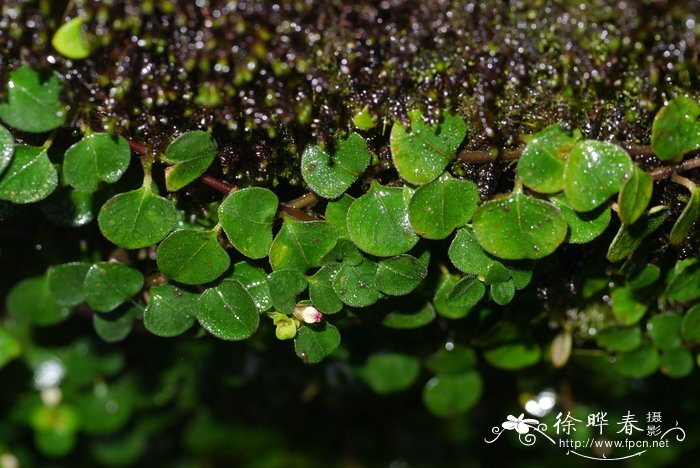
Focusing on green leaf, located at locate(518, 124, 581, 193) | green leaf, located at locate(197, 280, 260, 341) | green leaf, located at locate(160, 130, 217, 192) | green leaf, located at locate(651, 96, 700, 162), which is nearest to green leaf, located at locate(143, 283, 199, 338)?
green leaf, located at locate(197, 280, 260, 341)

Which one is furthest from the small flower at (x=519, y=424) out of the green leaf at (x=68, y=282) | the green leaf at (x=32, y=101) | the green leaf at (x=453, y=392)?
the green leaf at (x=32, y=101)

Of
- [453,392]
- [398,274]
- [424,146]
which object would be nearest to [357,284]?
[398,274]

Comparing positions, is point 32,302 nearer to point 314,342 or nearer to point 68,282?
point 68,282

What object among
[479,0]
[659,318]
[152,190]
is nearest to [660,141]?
[479,0]

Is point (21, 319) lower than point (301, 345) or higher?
lower

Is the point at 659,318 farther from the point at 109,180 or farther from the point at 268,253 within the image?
the point at 109,180

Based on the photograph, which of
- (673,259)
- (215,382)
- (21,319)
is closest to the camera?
(673,259)
